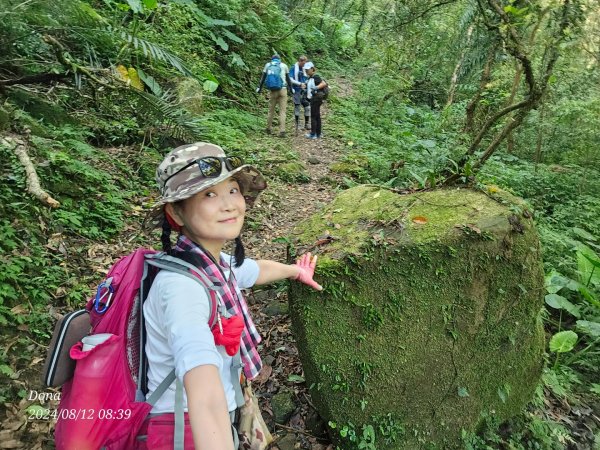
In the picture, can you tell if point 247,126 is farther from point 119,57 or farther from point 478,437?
point 478,437

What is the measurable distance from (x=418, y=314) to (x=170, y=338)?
6.68 feet

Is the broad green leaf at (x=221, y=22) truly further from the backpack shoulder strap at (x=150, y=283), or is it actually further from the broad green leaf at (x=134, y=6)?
the backpack shoulder strap at (x=150, y=283)

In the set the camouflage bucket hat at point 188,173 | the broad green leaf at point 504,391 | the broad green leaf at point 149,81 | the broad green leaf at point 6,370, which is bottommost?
the broad green leaf at point 6,370

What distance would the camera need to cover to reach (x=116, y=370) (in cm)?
161

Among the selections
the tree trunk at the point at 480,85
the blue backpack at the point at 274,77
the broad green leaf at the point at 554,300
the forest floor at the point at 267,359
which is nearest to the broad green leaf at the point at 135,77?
the forest floor at the point at 267,359

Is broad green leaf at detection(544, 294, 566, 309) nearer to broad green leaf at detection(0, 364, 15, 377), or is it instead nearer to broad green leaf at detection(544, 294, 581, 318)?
broad green leaf at detection(544, 294, 581, 318)

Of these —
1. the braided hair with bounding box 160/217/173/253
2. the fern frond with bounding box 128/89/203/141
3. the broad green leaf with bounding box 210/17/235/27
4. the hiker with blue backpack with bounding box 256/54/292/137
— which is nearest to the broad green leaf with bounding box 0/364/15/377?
the braided hair with bounding box 160/217/173/253

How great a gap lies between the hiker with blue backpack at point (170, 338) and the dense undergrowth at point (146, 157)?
184 cm

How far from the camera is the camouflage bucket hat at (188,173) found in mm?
Result: 1803

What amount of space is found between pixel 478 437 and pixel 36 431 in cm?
335

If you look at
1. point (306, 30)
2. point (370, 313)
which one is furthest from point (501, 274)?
point (306, 30)

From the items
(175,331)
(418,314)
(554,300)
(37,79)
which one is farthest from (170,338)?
(37,79)

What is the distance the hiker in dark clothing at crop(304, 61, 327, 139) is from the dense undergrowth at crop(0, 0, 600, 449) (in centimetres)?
58

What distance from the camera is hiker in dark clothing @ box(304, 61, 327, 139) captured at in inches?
409
